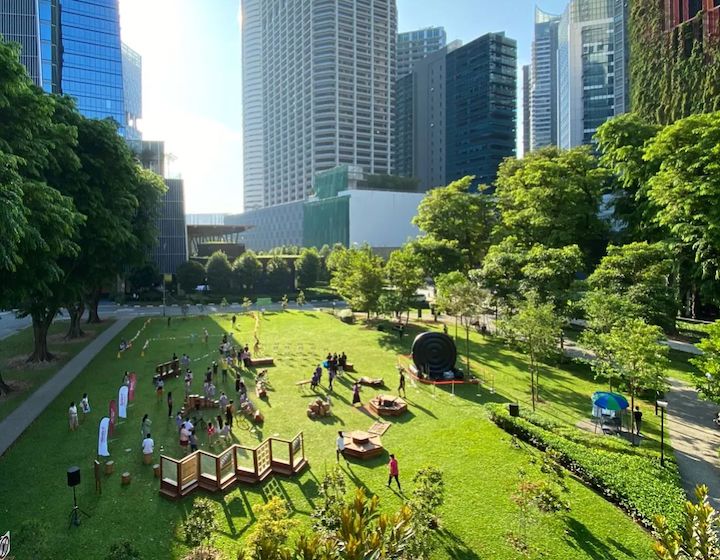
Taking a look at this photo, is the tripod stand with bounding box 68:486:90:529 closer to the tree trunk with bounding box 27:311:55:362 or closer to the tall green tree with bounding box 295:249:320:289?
the tree trunk with bounding box 27:311:55:362

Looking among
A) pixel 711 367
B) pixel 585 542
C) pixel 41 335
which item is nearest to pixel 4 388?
pixel 41 335

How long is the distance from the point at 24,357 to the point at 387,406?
27314 millimetres

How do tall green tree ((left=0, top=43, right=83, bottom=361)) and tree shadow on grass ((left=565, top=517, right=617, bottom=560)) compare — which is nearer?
tree shadow on grass ((left=565, top=517, right=617, bottom=560))

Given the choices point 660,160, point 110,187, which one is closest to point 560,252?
point 660,160

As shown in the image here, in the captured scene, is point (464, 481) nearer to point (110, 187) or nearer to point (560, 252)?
point (560, 252)

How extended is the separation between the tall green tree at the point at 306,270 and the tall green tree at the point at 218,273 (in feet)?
34.1

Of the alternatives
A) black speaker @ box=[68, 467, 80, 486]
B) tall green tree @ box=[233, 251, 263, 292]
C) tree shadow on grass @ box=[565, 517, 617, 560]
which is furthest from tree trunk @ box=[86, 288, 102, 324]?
tree shadow on grass @ box=[565, 517, 617, 560]

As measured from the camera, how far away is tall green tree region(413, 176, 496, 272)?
48.2m

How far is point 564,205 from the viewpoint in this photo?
41.2 m

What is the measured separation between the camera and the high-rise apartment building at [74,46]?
252 feet

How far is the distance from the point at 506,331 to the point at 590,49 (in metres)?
131

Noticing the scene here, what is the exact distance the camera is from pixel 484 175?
452 feet

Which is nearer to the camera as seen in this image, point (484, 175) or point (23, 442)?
point (23, 442)

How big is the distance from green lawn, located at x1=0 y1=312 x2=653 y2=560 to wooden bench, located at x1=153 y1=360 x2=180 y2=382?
88 centimetres
